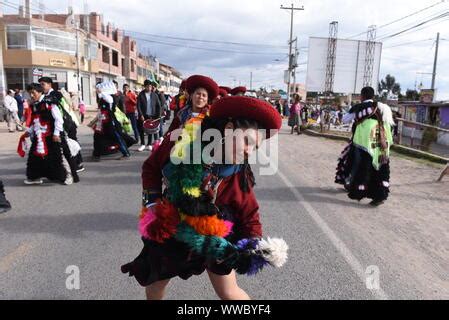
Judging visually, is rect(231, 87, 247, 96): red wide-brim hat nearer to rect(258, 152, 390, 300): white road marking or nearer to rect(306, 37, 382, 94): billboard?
rect(258, 152, 390, 300): white road marking

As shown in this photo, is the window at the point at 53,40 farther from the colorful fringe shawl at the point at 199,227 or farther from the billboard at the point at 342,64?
the colorful fringe shawl at the point at 199,227

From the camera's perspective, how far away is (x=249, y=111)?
2102 millimetres

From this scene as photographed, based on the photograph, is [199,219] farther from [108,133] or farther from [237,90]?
[108,133]

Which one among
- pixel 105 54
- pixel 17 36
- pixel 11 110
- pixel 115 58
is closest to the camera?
pixel 11 110

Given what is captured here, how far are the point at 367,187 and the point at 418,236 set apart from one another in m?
1.55

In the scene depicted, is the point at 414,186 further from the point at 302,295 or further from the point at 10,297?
the point at 10,297

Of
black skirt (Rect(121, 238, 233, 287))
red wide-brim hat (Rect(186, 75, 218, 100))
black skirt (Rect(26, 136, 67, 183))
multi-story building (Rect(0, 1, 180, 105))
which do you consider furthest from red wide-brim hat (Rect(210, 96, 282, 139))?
multi-story building (Rect(0, 1, 180, 105))

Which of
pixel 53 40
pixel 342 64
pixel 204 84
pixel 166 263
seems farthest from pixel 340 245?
pixel 53 40

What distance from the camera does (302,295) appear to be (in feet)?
10.6

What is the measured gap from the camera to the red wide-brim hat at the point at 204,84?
15.3ft

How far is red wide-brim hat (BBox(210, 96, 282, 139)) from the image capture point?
210 cm

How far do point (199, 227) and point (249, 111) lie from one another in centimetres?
66

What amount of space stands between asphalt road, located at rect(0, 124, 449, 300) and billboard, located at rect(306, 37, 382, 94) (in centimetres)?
2786

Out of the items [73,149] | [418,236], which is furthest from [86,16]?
[418,236]
